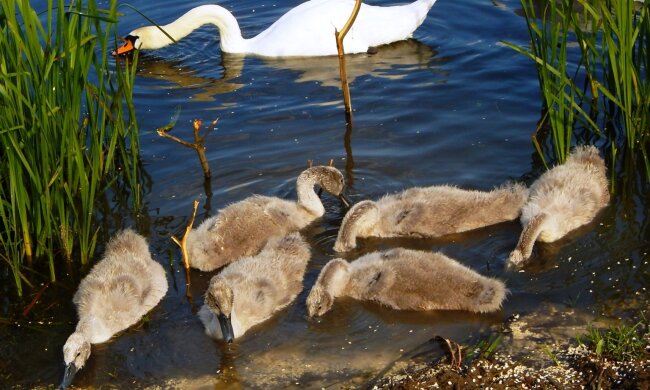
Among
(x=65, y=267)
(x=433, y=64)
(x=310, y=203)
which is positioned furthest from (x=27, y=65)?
(x=433, y=64)

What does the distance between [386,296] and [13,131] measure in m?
2.58

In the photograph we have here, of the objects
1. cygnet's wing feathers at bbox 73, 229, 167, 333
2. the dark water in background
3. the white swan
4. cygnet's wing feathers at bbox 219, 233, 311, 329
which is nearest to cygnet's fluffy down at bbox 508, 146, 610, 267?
the dark water in background

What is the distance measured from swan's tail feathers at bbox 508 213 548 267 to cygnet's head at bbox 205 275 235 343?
1.93m

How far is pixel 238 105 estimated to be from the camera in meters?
10.2

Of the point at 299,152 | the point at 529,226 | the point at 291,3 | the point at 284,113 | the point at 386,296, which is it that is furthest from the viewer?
the point at 291,3

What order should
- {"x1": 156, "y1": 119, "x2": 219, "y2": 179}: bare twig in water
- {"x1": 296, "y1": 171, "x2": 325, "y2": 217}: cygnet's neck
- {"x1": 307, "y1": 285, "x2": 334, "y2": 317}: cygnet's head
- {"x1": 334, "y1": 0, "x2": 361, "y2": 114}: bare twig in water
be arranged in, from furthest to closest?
{"x1": 334, "y1": 0, "x2": 361, "y2": 114}: bare twig in water, {"x1": 156, "y1": 119, "x2": 219, "y2": 179}: bare twig in water, {"x1": 296, "y1": 171, "x2": 325, "y2": 217}: cygnet's neck, {"x1": 307, "y1": 285, "x2": 334, "y2": 317}: cygnet's head

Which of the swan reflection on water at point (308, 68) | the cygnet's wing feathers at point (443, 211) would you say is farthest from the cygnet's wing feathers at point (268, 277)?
the swan reflection on water at point (308, 68)

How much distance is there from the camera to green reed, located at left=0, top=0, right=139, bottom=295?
637 cm

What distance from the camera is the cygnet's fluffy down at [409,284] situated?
605cm

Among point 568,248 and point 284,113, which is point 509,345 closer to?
point 568,248

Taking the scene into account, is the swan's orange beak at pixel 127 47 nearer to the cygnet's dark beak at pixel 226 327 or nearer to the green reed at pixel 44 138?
the green reed at pixel 44 138

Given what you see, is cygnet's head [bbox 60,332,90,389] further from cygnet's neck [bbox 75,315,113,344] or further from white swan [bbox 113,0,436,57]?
white swan [bbox 113,0,436,57]

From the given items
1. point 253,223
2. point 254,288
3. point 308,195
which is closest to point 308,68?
point 308,195

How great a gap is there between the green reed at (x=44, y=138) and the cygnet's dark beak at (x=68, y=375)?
1127 millimetres
